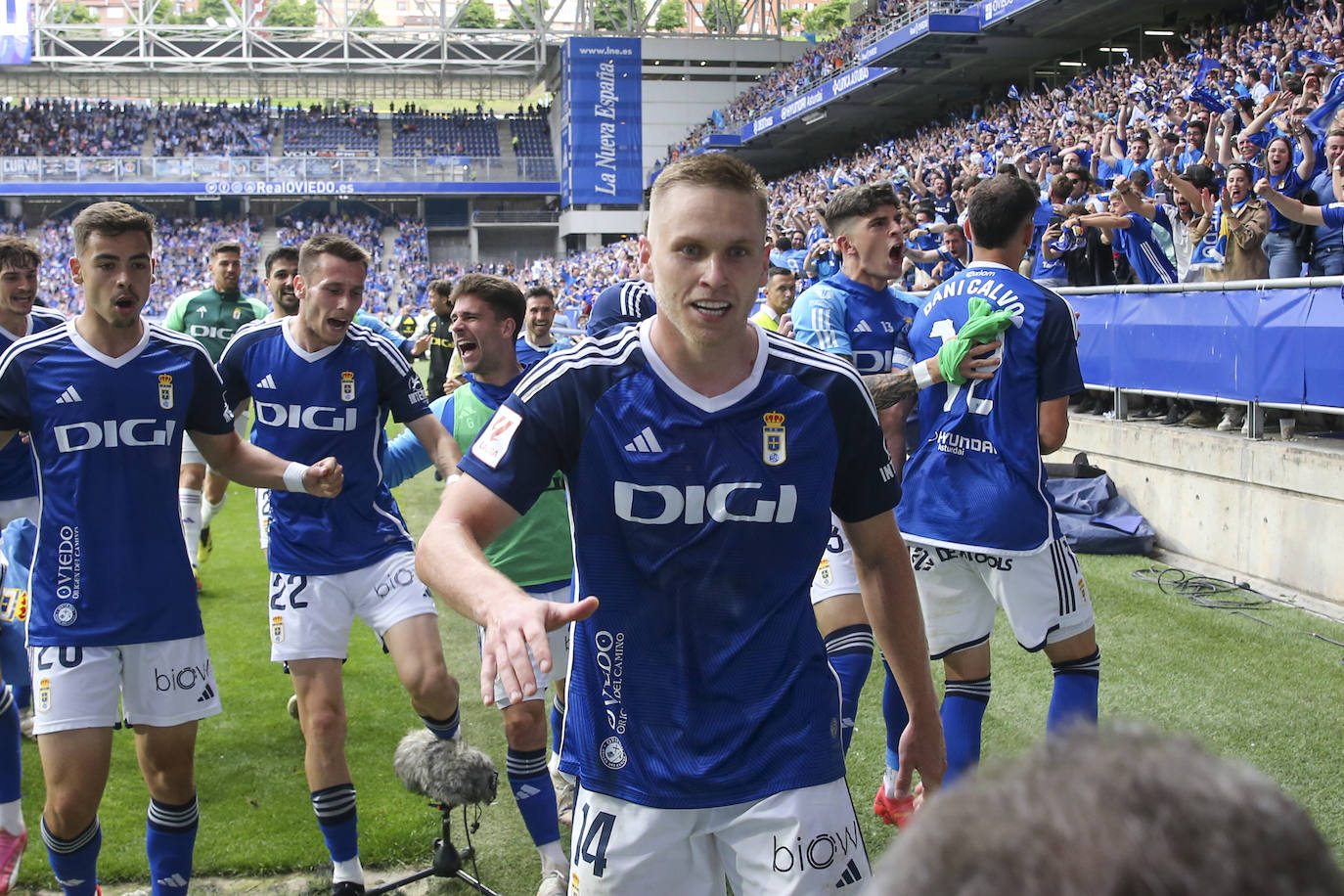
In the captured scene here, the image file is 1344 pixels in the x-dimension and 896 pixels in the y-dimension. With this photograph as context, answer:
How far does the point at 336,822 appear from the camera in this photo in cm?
449

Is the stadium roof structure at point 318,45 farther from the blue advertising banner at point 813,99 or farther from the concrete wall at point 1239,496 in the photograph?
the concrete wall at point 1239,496

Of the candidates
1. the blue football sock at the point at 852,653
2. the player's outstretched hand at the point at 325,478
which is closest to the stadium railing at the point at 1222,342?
the blue football sock at the point at 852,653

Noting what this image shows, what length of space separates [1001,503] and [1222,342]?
5.55 meters

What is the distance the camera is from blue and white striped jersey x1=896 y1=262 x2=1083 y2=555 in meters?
4.40

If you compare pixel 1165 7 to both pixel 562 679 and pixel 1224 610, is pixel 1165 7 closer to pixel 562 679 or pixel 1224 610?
pixel 1224 610

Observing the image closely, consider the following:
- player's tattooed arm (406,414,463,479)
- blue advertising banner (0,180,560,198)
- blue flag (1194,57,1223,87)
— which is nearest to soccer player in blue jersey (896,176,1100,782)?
player's tattooed arm (406,414,463,479)

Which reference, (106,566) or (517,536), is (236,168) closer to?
(517,536)

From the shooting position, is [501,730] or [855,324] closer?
[855,324]

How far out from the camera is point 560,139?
2275 inches

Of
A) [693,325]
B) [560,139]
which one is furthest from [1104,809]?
[560,139]

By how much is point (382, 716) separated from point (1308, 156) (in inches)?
327

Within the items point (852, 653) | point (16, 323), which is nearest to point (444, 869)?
point (852, 653)

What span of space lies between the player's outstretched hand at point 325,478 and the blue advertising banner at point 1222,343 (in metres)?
6.57

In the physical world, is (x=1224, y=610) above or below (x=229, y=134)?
below
